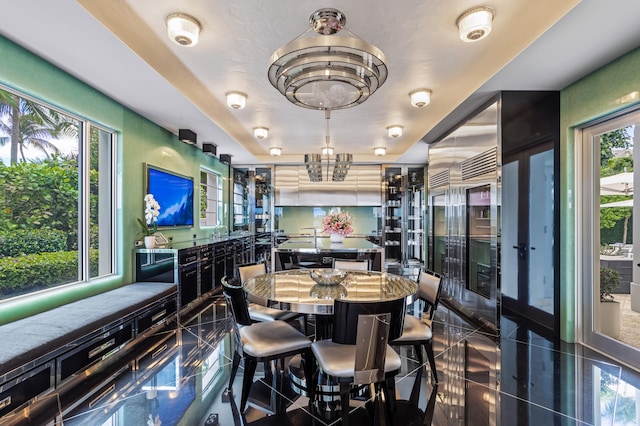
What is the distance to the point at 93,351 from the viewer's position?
2.71m

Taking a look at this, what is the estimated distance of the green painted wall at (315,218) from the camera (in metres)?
9.24

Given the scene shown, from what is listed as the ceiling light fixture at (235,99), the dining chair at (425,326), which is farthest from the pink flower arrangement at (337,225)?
the ceiling light fixture at (235,99)

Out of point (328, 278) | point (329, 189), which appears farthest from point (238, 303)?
point (329, 189)

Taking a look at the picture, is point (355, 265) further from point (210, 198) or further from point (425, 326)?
point (210, 198)

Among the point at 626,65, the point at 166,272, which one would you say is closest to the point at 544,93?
the point at 626,65

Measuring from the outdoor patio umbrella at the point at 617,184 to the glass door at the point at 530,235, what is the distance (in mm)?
516

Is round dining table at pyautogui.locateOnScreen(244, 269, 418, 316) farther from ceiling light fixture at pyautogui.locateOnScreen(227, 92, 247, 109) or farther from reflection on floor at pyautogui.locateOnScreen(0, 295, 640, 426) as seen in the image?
ceiling light fixture at pyautogui.locateOnScreen(227, 92, 247, 109)

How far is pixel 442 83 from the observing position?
385cm

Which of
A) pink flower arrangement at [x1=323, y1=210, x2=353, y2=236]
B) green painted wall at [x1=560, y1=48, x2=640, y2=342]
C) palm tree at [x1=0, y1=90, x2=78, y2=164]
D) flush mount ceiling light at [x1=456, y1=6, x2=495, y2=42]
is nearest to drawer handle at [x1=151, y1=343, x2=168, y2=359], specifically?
palm tree at [x1=0, y1=90, x2=78, y2=164]

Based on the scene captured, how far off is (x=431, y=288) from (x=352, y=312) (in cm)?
126

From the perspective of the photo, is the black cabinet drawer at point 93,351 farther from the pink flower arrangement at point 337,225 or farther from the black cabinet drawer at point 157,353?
the pink flower arrangement at point 337,225

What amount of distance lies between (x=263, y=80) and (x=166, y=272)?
2.88 meters

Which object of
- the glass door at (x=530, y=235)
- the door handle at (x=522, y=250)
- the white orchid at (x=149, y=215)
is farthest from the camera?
the white orchid at (x=149, y=215)

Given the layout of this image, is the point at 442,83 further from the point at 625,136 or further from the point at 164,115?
the point at 164,115
